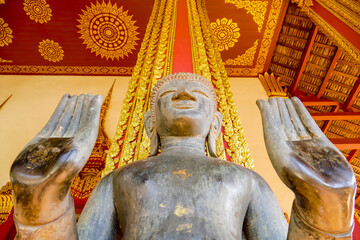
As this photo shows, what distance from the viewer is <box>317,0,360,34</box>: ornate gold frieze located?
2590mm

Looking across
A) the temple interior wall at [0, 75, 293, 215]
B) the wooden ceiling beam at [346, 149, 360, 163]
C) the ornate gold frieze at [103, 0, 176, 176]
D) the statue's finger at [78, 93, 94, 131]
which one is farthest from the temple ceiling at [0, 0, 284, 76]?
the statue's finger at [78, 93, 94, 131]

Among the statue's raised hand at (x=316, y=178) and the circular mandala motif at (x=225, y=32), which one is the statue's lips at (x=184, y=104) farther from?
the circular mandala motif at (x=225, y=32)

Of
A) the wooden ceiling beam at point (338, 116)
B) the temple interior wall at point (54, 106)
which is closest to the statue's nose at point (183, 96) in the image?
the temple interior wall at point (54, 106)

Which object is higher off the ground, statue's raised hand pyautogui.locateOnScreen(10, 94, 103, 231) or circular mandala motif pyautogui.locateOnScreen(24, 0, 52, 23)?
statue's raised hand pyautogui.locateOnScreen(10, 94, 103, 231)

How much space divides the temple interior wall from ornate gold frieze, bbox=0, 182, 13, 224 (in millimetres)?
253

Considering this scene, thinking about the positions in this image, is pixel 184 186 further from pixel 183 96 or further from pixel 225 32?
pixel 225 32

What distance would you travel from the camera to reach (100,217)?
3.53 feet

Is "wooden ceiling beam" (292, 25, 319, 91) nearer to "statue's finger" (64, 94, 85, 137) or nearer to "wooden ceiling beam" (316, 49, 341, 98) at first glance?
"wooden ceiling beam" (316, 49, 341, 98)

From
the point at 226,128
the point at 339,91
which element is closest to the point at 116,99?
the point at 226,128

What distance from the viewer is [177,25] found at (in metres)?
2.63

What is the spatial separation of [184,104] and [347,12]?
2.22 meters

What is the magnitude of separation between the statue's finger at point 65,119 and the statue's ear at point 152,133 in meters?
0.48

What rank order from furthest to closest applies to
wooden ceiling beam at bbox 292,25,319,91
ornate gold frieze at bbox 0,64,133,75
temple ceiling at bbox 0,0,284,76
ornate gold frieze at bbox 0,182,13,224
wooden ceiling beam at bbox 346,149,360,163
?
wooden ceiling beam at bbox 346,149,360,163 < ornate gold frieze at bbox 0,64,133,75 < wooden ceiling beam at bbox 292,25,319,91 < temple ceiling at bbox 0,0,284,76 < ornate gold frieze at bbox 0,182,13,224

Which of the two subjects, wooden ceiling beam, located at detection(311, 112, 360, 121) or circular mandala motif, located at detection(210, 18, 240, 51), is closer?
wooden ceiling beam, located at detection(311, 112, 360, 121)
